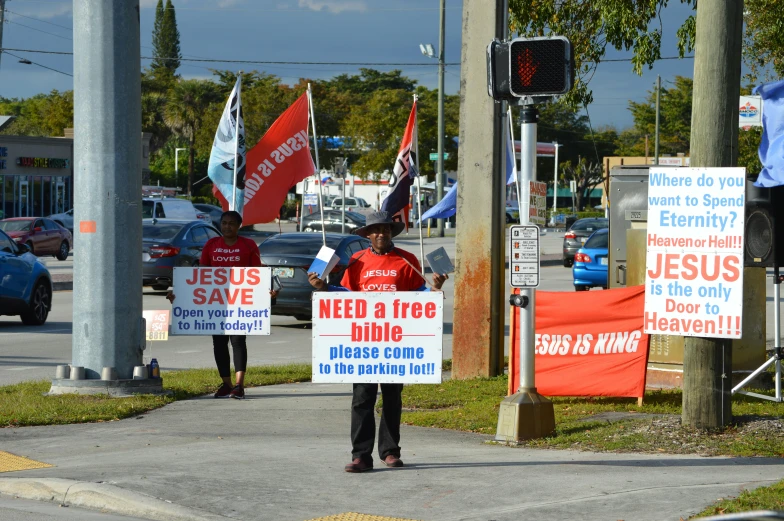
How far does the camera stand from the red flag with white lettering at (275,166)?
59.4 ft

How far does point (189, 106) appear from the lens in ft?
253

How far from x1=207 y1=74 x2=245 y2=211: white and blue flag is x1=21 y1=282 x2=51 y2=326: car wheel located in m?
4.09

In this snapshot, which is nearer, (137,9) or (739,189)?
(739,189)

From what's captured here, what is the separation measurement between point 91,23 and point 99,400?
387 centimetres

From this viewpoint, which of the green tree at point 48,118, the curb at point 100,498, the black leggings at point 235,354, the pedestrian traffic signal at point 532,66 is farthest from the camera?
the green tree at point 48,118

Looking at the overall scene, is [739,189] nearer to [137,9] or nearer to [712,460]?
[712,460]

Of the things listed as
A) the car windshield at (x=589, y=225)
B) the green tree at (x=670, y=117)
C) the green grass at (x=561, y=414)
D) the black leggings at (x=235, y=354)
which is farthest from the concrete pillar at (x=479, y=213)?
the green tree at (x=670, y=117)

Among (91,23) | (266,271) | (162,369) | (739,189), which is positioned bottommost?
(162,369)

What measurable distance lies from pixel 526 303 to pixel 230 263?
428 centimetres

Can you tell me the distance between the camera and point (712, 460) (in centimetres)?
831

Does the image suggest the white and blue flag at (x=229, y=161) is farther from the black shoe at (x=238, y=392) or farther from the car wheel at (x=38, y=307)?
the black shoe at (x=238, y=392)

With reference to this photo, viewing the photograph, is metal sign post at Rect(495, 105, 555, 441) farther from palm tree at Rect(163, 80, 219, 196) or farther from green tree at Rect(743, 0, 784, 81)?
palm tree at Rect(163, 80, 219, 196)

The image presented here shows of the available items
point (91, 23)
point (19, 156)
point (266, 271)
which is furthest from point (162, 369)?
point (19, 156)

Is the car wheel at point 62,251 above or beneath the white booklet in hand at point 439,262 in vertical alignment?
beneath
